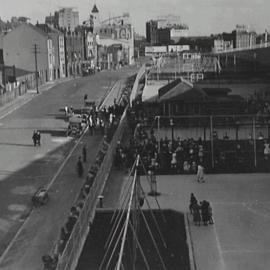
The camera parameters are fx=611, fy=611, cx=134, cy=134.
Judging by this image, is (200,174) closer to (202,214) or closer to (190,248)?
(202,214)

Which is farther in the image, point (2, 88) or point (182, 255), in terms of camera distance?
point (2, 88)

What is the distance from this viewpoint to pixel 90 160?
31.9 m

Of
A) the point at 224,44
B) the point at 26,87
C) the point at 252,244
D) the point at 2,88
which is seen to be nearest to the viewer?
the point at 252,244

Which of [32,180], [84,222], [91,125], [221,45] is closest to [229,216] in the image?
[84,222]

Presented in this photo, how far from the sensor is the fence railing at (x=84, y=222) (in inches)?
594

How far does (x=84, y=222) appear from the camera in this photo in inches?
736

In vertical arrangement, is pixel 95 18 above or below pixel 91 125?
above

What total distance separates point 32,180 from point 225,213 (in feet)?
35.4

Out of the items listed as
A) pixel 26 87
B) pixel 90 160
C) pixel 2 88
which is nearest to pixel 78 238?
pixel 90 160

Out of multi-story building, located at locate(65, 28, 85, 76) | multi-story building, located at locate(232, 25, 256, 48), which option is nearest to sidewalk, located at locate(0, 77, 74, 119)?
multi-story building, located at locate(65, 28, 85, 76)

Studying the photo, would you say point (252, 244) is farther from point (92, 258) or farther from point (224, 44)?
point (224, 44)

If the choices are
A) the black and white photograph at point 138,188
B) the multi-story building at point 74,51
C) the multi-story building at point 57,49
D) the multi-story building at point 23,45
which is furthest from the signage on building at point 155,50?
the black and white photograph at point 138,188

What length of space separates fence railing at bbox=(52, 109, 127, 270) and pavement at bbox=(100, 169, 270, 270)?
20.4 inches

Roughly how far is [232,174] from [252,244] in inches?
361
